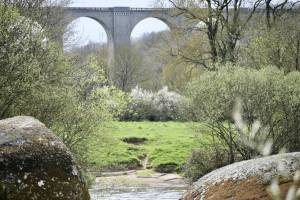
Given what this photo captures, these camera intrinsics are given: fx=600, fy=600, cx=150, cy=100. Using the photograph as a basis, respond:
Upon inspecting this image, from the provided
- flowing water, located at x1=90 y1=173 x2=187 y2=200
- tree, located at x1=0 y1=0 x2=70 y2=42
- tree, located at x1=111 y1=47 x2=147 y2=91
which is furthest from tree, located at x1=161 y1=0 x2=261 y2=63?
tree, located at x1=111 y1=47 x2=147 y2=91

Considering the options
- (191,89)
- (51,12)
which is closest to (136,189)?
(191,89)

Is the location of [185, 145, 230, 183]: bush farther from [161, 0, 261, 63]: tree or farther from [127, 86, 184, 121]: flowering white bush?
Answer: [127, 86, 184, 121]: flowering white bush

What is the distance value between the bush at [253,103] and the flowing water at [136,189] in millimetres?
2658

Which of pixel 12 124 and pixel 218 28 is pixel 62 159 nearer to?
pixel 12 124

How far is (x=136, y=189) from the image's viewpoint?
22047mm

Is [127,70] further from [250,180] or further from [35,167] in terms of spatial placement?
[250,180]

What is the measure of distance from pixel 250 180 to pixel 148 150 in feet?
84.3

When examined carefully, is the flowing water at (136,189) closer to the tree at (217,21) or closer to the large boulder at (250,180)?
the tree at (217,21)

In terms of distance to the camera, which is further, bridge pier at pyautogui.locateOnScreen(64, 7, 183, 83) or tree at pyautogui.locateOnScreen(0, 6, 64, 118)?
bridge pier at pyautogui.locateOnScreen(64, 7, 183, 83)

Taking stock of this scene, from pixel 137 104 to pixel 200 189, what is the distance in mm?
40457

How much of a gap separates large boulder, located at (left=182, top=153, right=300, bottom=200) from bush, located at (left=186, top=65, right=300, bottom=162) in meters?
12.2

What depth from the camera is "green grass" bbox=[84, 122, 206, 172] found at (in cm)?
2861

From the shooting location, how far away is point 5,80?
15.1 m

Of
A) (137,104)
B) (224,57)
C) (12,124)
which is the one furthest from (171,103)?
(12,124)
